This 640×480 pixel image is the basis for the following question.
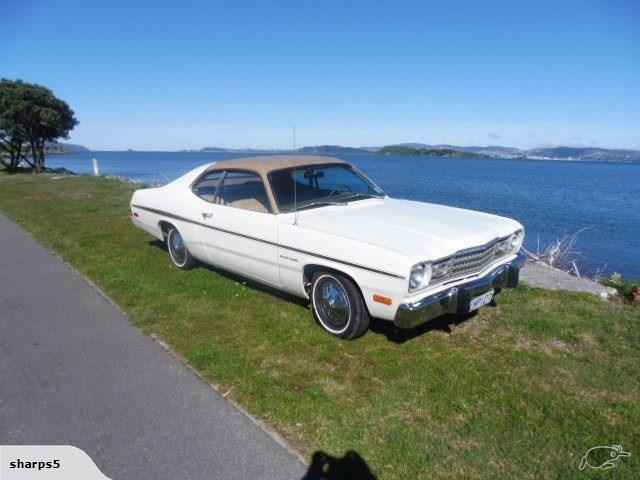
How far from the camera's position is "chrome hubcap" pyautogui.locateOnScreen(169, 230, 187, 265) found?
612cm

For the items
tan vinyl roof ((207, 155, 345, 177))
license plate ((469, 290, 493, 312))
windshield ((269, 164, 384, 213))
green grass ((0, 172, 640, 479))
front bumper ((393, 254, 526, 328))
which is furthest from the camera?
tan vinyl roof ((207, 155, 345, 177))

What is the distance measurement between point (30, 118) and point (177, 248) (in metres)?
25.8

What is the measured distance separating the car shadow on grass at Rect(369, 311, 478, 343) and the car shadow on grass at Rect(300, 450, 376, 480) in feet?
5.31

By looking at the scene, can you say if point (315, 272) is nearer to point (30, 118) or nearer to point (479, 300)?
point (479, 300)

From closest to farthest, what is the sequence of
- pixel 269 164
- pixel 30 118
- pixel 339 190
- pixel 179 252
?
pixel 269 164 → pixel 339 190 → pixel 179 252 → pixel 30 118

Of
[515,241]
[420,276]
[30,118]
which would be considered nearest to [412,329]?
[420,276]

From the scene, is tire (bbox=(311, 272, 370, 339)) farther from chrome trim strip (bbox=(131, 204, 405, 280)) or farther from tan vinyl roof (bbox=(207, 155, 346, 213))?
tan vinyl roof (bbox=(207, 155, 346, 213))

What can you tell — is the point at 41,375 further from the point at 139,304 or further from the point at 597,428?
the point at 597,428

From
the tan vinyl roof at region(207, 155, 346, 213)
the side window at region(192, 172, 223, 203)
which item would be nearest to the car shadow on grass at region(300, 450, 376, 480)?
the tan vinyl roof at region(207, 155, 346, 213)

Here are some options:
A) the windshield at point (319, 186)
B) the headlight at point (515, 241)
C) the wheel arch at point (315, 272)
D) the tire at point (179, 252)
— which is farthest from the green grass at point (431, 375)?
the windshield at point (319, 186)

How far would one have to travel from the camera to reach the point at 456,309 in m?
3.75

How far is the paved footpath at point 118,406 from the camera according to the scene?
2572mm

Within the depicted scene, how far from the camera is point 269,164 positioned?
493 cm

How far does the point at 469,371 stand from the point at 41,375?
3416mm
